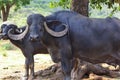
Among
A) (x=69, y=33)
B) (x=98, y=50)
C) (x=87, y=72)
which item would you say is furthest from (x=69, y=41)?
(x=87, y=72)

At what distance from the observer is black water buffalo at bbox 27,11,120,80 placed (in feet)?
18.6

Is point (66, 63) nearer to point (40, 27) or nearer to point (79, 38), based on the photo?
point (79, 38)

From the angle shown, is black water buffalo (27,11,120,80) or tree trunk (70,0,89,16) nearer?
black water buffalo (27,11,120,80)

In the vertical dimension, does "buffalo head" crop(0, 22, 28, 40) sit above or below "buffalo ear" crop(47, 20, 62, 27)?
below

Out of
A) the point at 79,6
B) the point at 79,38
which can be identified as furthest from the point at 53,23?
the point at 79,6

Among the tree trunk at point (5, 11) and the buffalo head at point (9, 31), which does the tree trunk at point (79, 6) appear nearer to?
the buffalo head at point (9, 31)

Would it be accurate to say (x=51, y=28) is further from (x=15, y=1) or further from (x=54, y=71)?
(x=15, y=1)

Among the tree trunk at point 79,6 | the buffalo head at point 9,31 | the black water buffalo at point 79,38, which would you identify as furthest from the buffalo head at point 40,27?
the tree trunk at point 79,6

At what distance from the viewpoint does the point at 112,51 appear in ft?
19.3

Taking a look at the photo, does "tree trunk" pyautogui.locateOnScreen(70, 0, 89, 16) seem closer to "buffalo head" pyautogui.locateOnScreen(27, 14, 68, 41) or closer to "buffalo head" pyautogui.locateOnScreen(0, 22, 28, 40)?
"buffalo head" pyautogui.locateOnScreen(0, 22, 28, 40)

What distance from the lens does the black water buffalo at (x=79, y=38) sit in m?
5.66

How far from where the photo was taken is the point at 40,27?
540cm

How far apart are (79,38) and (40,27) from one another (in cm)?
67

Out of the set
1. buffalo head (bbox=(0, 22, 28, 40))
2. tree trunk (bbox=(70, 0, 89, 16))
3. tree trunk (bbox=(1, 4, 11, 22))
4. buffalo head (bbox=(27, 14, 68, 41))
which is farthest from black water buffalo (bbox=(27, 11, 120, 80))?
tree trunk (bbox=(1, 4, 11, 22))
